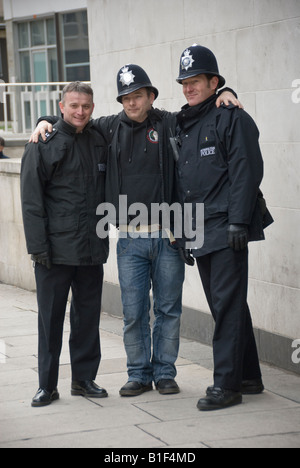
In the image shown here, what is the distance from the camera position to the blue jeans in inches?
228

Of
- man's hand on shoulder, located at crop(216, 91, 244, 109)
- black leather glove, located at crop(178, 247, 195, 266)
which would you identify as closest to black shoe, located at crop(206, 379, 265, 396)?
black leather glove, located at crop(178, 247, 195, 266)

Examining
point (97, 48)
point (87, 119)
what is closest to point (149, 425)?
point (87, 119)

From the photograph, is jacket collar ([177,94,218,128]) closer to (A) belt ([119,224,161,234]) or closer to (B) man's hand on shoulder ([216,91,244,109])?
(B) man's hand on shoulder ([216,91,244,109])

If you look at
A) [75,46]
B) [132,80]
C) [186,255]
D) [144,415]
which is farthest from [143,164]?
[75,46]

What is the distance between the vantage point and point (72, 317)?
5.90m

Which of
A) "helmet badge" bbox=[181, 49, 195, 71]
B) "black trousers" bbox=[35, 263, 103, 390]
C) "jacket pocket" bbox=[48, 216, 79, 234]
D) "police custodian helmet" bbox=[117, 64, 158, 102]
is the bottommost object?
"black trousers" bbox=[35, 263, 103, 390]

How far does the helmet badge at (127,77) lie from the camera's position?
562cm

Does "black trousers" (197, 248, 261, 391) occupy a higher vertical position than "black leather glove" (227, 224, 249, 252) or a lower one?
lower

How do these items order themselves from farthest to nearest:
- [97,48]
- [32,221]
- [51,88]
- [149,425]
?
[51,88] < [97,48] < [32,221] < [149,425]

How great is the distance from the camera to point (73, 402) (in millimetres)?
5754

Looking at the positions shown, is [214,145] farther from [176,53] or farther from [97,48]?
[97,48]

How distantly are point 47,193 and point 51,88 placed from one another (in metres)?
17.9

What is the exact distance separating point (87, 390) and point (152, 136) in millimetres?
1691

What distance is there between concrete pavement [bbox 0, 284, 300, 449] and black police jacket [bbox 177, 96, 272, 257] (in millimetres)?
991
